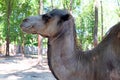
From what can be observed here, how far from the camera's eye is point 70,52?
139 inches

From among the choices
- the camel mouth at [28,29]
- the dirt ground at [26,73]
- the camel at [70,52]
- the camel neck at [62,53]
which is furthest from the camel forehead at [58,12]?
the dirt ground at [26,73]

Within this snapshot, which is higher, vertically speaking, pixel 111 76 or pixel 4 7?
pixel 4 7

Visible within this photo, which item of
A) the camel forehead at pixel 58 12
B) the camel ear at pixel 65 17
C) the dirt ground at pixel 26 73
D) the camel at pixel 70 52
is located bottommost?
the dirt ground at pixel 26 73

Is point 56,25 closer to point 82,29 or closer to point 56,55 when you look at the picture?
point 56,55

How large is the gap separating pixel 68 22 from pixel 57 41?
0.84 ft

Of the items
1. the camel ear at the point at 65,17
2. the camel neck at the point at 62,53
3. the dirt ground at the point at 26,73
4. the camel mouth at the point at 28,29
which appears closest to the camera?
the camel neck at the point at 62,53

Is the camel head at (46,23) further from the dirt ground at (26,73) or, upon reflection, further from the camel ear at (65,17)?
the dirt ground at (26,73)

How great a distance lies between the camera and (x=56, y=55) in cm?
346

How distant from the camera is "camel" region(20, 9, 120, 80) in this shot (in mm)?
3441

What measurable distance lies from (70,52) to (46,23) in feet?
1.39

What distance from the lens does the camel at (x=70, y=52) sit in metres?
3.44

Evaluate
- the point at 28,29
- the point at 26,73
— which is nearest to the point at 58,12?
the point at 28,29

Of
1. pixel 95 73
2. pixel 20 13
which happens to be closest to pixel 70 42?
pixel 95 73

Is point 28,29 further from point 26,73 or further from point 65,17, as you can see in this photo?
point 26,73
